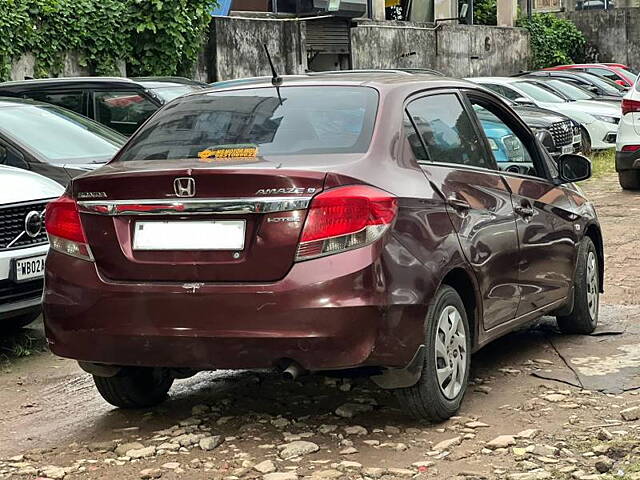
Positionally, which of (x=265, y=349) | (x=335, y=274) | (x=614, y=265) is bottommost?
(x=614, y=265)

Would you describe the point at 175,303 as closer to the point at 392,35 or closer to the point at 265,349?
the point at 265,349

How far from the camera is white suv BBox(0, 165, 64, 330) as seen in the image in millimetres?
6949

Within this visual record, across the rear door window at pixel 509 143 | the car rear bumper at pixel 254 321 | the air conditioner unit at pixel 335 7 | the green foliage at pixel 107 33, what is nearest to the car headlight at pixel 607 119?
the green foliage at pixel 107 33

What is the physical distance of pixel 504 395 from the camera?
229 inches

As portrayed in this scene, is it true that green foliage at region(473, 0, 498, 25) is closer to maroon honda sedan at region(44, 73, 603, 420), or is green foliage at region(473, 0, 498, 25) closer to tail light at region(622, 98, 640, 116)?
tail light at region(622, 98, 640, 116)

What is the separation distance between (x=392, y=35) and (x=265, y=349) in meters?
25.9

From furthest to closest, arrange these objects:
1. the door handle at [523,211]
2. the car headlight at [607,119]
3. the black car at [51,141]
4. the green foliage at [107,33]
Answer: the car headlight at [607,119] < the green foliage at [107,33] < the black car at [51,141] < the door handle at [523,211]

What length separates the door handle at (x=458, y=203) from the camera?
215 inches

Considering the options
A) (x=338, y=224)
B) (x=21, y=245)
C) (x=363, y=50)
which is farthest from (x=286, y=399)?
(x=363, y=50)

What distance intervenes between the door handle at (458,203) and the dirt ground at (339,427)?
3.07 ft

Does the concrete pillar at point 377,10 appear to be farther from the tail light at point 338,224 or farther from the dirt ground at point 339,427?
the tail light at point 338,224

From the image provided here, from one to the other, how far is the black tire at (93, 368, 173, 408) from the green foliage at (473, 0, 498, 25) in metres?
34.7

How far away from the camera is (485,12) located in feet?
129

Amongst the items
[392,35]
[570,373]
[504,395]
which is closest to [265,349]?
[504,395]
